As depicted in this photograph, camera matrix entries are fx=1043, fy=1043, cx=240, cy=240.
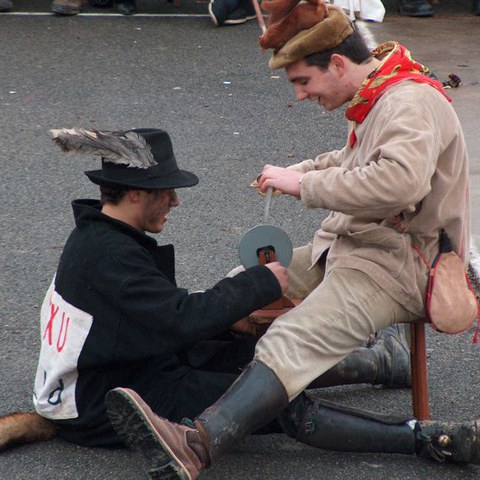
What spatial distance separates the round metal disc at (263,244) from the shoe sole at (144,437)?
27.4 inches

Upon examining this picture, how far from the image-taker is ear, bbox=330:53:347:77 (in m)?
3.28

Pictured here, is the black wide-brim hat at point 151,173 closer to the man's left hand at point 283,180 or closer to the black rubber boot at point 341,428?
the man's left hand at point 283,180

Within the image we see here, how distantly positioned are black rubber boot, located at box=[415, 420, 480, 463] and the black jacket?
65 centimetres

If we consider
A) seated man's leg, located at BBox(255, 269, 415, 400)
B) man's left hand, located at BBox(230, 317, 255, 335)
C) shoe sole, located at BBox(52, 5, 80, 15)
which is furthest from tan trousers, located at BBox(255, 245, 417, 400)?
shoe sole, located at BBox(52, 5, 80, 15)

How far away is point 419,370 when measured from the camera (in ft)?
11.2

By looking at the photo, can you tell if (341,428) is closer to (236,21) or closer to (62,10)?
(236,21)

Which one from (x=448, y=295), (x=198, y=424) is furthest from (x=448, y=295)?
(x=198, y=424)

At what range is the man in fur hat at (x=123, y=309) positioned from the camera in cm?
315

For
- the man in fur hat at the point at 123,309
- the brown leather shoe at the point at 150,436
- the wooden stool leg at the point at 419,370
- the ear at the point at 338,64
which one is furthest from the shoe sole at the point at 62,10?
the brown leather shoe at the point at 150,436

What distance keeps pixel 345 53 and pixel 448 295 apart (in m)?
0.83

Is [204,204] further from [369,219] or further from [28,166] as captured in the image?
[369,219]

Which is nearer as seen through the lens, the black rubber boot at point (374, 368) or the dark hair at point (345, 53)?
the dark hair at point (345, 53)

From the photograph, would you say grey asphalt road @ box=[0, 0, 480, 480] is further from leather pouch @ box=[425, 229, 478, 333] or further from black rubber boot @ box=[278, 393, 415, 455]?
leather pouch @ box=[425, 229, 478, 333]

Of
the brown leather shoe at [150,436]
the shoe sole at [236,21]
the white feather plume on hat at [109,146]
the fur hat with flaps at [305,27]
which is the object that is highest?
the fur hat with flaps at [305,27]
